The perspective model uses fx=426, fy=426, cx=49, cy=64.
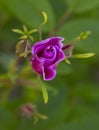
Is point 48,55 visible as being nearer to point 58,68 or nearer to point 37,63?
point 37,63

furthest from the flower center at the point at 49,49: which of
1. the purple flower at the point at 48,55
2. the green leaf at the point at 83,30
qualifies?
the green leaf at the point at 83,30

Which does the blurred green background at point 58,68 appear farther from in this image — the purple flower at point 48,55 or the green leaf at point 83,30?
the purple flower at point 48,55

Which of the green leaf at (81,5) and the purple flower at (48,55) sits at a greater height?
the green leaf at (81,5)

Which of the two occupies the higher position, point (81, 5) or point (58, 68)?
point (81, 5)

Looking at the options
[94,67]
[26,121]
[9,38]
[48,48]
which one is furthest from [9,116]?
[94,67]

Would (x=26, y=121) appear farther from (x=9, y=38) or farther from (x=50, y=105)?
(x=9, y=38)

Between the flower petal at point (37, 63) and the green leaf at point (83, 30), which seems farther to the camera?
the green leaf at point (83, 30)

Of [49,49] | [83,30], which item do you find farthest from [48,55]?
[83,30]
